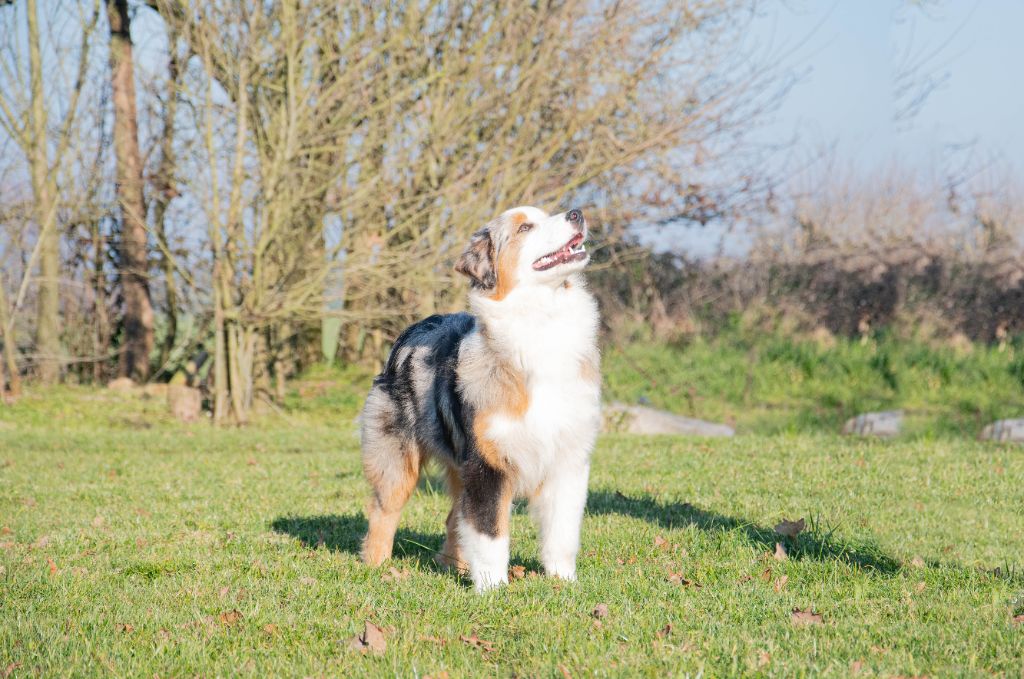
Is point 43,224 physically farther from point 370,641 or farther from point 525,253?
point 370,641

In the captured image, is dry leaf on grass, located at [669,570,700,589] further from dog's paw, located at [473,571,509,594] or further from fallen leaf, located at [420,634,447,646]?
fallen leaf, located at [420,634,447,646]

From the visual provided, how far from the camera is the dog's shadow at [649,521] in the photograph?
18.8 ft

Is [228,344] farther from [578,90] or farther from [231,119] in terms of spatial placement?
[578,90]

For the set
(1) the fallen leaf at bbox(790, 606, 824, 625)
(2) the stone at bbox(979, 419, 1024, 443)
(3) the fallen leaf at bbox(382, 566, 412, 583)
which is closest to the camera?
(1) the fallen leaf at bbox(790, 606, 824, 625)

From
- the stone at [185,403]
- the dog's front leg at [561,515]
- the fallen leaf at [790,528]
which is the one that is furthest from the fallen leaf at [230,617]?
the stone at [185,403]

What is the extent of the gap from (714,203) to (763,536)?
39.4 ft

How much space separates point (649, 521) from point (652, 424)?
7.83 metres

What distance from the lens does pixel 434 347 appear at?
18.5 ft

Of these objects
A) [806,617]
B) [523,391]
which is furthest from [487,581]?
[806,617]

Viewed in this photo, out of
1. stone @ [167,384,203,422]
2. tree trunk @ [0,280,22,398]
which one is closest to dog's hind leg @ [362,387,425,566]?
stone @ [167,384,203,422]

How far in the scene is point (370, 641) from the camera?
13.8 feet

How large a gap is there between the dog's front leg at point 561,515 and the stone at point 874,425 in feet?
31.3

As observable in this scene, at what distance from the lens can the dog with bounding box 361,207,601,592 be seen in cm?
483

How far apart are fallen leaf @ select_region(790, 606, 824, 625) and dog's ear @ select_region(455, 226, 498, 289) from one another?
2040mm
